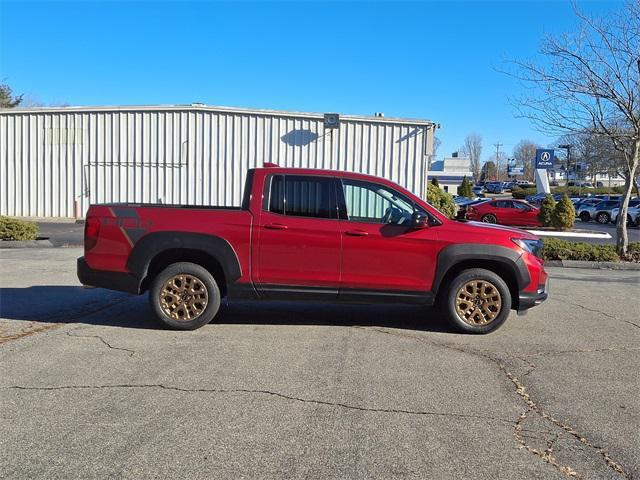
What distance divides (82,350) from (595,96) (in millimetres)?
12845

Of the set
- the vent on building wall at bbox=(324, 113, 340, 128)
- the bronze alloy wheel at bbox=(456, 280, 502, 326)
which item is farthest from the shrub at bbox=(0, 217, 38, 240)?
the bronze alloy wheel at bbox=(456, 280, 502, 326)

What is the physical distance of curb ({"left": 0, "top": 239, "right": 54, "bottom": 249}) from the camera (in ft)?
45.3

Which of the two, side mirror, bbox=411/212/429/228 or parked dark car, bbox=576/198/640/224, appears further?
parked dark car, bbox=576/198/640/224

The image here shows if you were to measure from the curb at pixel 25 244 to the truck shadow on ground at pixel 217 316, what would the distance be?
6.15 meters

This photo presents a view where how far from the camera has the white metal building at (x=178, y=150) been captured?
65.9 feet

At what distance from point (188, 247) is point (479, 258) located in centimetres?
330

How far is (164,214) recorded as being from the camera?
6223 mm

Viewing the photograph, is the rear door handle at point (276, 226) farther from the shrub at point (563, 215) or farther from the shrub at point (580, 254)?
the shrub at point (563, 215)

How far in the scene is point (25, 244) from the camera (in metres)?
14.0

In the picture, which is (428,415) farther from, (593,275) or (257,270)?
(593,275)

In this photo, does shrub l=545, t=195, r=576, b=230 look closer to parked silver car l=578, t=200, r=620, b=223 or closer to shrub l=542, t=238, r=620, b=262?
parked silver car l=578, t=200, r=620, b=223

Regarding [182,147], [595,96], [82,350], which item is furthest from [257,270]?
[182,147]

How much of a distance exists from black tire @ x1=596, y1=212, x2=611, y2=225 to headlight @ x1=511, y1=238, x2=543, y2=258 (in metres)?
32.6

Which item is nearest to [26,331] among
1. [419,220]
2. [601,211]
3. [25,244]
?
[419,220]
